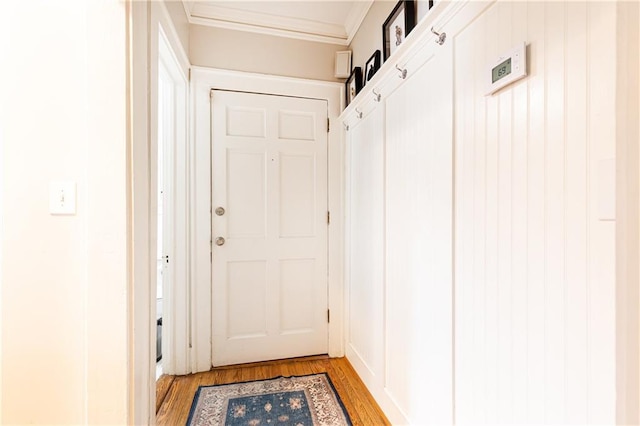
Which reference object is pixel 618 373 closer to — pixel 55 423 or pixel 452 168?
pixel 452 168

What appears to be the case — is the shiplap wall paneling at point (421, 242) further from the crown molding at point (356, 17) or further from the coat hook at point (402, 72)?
the crown molding at point (356, 17)

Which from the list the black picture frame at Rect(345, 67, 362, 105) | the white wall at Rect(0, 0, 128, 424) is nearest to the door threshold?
the white wall at Rect(0, 0, 128, 424)

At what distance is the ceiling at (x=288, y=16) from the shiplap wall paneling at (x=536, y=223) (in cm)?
142

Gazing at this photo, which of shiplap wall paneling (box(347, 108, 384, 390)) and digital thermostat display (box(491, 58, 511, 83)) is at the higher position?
digital thermostat display (box(491, 58, 511, 83))

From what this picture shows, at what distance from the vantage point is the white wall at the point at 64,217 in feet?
3.34

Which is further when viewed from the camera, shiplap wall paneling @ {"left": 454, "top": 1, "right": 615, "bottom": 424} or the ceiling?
the ceiling

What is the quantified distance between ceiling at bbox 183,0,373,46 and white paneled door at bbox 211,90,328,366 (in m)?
0.50

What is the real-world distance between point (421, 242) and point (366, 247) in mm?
631

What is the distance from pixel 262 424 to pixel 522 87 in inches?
73.1

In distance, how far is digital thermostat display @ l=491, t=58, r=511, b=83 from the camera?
833mm

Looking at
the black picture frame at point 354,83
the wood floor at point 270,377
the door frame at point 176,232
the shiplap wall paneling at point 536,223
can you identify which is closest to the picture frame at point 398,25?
the black picture frame at point 354,83

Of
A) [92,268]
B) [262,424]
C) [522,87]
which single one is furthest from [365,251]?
[92,268]

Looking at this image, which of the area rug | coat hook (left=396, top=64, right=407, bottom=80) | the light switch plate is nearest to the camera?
the light switch plate

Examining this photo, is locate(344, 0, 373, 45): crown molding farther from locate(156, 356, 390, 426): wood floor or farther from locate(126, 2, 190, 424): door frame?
locate(156, 356, 390, 426): wood floor
